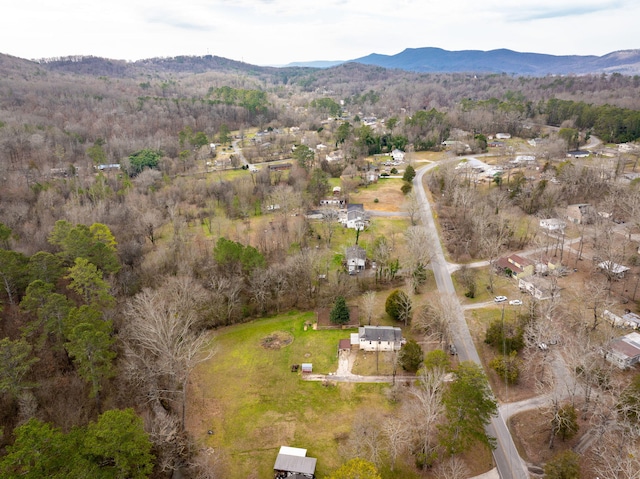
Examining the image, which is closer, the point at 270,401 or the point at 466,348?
the point at 270,401

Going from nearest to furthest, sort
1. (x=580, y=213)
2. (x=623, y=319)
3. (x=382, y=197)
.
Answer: (x=623, y=319), (x=580, y=213), (x=382, y=197)

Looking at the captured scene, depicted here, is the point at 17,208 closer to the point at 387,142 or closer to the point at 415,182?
the point at 415,182

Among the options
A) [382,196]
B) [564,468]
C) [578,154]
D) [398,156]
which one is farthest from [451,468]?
[578,154]

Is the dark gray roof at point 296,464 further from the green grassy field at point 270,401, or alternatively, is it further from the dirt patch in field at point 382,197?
the dirt patch in field at point 382,197

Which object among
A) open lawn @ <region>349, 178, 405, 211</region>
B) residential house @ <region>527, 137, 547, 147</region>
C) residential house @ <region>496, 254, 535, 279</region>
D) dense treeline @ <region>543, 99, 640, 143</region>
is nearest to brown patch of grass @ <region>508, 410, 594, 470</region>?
residential house @ <region>496, 254, 535, 279</region>

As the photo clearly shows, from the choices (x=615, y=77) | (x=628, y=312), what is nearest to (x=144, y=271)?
(x=628, y=312)

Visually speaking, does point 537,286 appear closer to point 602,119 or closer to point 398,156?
point 398,156
